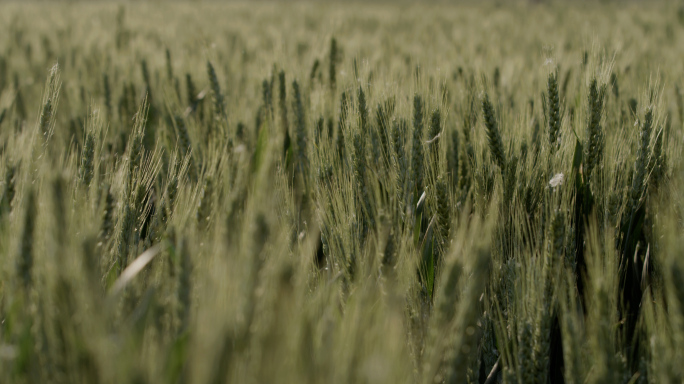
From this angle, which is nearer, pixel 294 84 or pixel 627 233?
pixel 627 233

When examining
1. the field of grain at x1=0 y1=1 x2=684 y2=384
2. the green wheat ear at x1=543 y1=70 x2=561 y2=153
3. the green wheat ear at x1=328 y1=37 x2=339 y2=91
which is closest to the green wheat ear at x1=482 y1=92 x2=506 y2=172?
the field of grain at x1=0 y1=1 x2=684 y2=384

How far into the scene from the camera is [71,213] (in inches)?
36.5

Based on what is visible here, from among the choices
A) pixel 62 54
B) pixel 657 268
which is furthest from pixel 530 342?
pixel 62 54

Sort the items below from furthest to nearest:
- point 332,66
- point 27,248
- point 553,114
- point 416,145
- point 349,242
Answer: point 332,66 → point 553,114 → point 416,145 → point 349,242 → point 27,248

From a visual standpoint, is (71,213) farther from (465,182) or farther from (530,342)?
(465,182)

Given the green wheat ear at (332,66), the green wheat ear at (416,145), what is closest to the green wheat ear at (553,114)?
the green wheat ear at (416,145)

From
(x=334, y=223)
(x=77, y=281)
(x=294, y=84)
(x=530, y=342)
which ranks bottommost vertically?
(x=530, y=342)

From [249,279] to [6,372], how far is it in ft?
1.26

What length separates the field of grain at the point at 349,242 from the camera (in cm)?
69

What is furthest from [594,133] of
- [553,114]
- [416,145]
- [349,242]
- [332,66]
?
→ [332,66]

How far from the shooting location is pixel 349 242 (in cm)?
113

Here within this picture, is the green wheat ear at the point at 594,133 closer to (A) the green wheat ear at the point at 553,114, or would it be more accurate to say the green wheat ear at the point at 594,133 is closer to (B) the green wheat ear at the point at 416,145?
(A) the green wheat ear at the point at 553,114

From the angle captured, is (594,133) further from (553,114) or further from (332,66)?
(332,66)

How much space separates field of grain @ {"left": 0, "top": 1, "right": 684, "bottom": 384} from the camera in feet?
2.28
